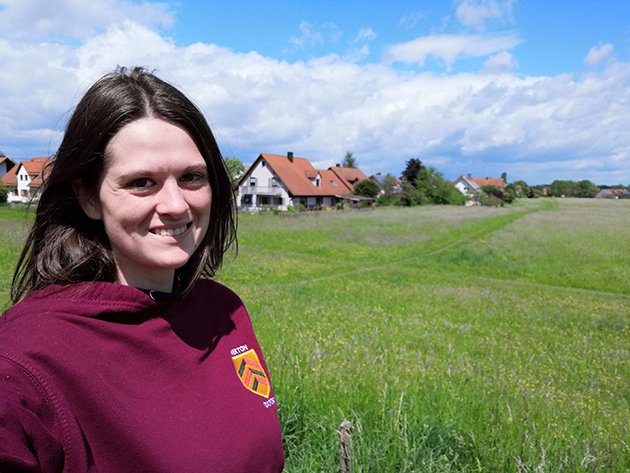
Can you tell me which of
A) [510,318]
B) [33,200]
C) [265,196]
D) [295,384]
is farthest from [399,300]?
[265,196]

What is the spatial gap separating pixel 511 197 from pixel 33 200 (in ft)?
391

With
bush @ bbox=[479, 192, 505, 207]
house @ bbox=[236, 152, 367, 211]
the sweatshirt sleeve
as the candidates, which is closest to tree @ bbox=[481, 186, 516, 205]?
bush @ bbox=[479, 192, 505, 207]

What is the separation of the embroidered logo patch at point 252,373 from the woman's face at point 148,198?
505 millimetres

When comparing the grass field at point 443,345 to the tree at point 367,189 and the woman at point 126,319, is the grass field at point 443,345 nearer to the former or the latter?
the woman at point 126,319

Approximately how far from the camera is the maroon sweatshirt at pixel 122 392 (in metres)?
1.20

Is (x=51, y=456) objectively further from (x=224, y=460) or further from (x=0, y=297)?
(x=0, y=297)

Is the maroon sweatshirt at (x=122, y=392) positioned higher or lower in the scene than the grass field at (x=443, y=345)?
higher

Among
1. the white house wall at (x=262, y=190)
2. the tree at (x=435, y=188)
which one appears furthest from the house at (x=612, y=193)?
the white house wall at (x=262, y=190)

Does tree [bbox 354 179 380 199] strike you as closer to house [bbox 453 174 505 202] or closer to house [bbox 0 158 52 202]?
house [bbox 0 158 52 202]

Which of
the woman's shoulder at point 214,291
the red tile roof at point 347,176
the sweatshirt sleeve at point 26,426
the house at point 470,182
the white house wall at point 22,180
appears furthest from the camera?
the house at point 470,182

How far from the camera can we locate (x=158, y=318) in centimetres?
170

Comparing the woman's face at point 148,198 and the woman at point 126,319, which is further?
the woman's face at point 148,198

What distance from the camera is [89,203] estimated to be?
1.67 m

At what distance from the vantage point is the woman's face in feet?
5.19
